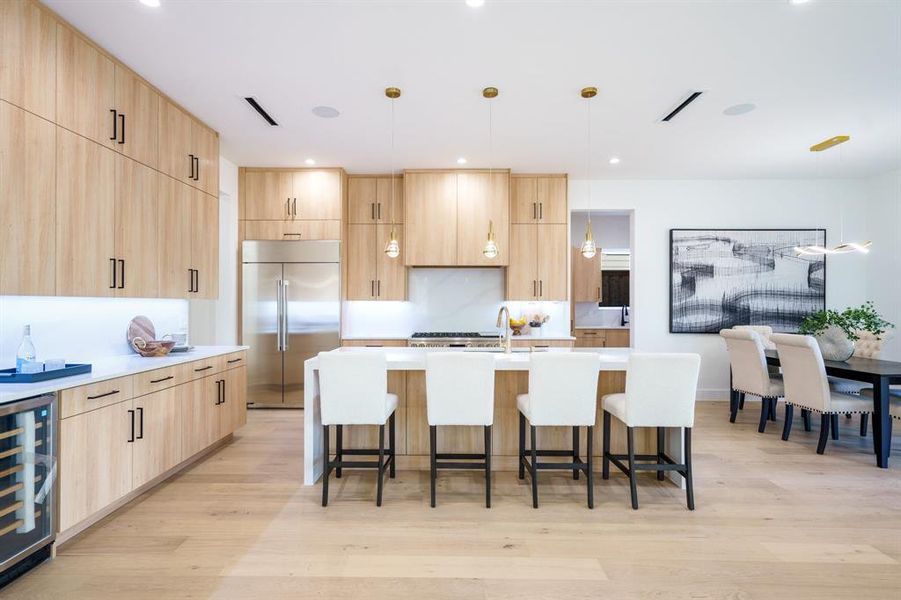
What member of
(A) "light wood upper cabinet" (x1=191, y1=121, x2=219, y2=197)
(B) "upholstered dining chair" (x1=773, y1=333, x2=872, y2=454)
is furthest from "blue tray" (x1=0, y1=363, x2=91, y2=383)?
(B) "upholstered dining chair" (x1=773, y1=333, x2=872, y2=454)

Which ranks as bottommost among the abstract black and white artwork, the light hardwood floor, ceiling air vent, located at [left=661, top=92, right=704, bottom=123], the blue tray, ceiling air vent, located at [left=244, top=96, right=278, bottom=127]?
the light hardwood floor

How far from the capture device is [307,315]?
500 centimetres

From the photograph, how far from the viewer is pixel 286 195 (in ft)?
17.0

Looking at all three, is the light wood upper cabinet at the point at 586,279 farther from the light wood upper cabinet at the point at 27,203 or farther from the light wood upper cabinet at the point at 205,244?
the light wood upper cabinet at the point at 27,203

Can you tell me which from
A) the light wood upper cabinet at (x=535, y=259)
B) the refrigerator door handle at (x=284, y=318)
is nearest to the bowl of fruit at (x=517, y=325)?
the light wood upper cabinet at (x=535, y=259)

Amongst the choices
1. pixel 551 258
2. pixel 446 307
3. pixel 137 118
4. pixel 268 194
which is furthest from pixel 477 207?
pixel 137 118

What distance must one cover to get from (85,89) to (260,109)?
1.20 m

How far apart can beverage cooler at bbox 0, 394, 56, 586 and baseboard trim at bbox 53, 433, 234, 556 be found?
0.14m

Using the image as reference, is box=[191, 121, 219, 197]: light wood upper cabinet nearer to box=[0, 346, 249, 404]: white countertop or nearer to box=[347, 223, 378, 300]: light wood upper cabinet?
box=[0, 346, 249, 404]: white countertop

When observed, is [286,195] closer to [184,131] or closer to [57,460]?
[184,131]

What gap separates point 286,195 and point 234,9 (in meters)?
2.95

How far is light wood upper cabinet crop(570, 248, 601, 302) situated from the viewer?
280 inches

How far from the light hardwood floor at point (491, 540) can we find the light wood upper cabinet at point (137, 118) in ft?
7.73

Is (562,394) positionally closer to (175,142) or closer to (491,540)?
(491,540)
